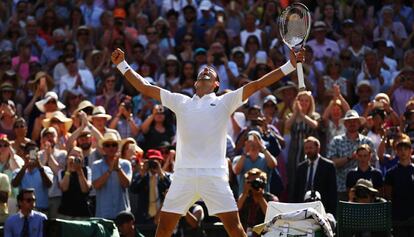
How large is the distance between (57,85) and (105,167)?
13.2ft

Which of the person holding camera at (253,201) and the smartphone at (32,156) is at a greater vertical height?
the smartphone at (32,156)

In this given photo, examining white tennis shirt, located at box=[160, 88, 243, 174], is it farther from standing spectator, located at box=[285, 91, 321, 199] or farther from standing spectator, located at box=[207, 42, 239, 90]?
standing spectator, located at box=[207, 42, 239, 90]

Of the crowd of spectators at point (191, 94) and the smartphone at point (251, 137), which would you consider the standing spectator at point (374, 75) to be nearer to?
the crowd of spectators at point (191, 94)

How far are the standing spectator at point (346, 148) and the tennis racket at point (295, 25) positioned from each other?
494cm

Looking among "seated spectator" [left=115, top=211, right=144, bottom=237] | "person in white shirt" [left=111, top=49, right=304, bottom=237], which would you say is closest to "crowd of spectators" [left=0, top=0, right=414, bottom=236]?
"seated spectator" [left=115, top=211, right=144, bottom=237]

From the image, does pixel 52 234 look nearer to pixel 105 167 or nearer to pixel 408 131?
pixel 105 167

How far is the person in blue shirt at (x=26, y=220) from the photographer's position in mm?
14914

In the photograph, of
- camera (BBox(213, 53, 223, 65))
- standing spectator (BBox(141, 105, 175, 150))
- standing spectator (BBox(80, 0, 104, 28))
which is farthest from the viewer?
standing spectator (BBox(80, 0, 104, 28))

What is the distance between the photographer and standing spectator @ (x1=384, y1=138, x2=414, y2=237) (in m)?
16.2

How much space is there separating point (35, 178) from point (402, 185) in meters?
4.97

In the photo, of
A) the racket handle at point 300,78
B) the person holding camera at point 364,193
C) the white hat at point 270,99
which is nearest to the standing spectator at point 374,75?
the white hat at point 270,99

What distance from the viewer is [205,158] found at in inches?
467

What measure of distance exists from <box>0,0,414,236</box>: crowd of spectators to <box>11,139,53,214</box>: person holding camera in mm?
19

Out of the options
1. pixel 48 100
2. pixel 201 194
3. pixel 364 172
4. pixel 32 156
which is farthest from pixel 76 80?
pixel 201 194
